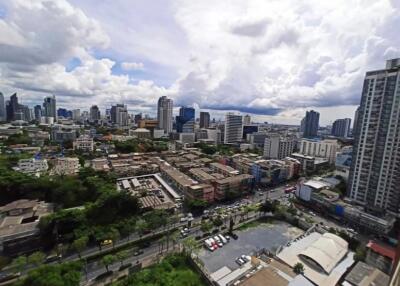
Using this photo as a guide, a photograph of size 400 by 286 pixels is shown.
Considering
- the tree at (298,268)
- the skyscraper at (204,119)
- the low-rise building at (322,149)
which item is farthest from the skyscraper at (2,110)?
the tree at (298,268)

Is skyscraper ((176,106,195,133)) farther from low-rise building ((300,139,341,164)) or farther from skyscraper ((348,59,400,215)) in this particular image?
skyscraper ((348,59,400,215))

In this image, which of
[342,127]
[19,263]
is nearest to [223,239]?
[19,263]

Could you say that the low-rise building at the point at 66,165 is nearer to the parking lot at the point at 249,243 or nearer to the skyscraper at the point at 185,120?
the parking lot at the point at 249,243

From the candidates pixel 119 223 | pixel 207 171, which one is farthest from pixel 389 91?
pixel 119 223

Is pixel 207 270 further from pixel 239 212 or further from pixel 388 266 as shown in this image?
pixel 388 266

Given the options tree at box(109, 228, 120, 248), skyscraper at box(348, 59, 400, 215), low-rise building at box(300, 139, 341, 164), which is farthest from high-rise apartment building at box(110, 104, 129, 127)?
skyscraper at box(348, 59, 400, 215)

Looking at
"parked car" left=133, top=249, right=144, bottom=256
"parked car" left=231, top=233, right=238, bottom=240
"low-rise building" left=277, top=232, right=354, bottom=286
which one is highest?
"low-rise building" left=277, top=232, right=354, bottom=286
